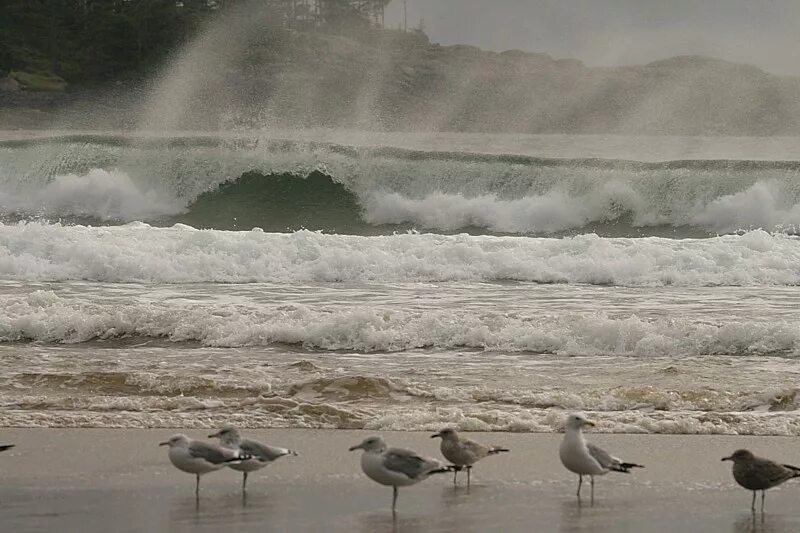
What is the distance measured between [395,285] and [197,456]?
8.96m

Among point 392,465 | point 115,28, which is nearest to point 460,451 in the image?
point 392,465

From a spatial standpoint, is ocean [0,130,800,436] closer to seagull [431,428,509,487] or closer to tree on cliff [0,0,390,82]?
seagull [431,428,509,487]

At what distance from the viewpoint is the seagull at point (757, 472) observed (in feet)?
17.6

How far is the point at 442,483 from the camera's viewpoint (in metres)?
5.86

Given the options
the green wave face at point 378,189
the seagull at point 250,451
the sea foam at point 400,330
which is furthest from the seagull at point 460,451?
the green wave face at point 378,189

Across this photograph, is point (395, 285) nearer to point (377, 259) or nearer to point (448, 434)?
point (377, 259)

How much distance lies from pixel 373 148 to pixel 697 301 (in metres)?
15.0

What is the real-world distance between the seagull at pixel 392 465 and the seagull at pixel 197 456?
61cm

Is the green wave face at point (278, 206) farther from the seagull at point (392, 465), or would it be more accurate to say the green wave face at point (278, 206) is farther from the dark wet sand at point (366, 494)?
the seagull at point (392, 465)

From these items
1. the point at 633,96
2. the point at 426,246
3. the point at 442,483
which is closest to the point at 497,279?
the point at 426,246

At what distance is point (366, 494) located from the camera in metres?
5.64

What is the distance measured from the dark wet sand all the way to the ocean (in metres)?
0.65

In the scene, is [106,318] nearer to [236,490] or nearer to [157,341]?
[157,341]

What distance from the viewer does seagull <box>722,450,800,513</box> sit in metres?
5.35
